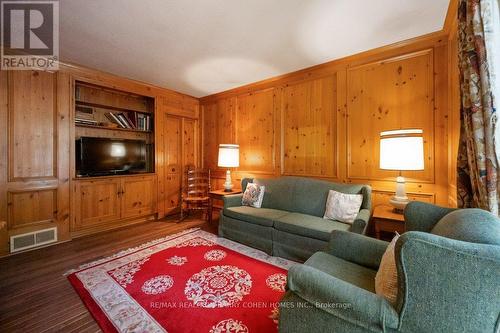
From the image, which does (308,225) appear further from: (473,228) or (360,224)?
(473,228)

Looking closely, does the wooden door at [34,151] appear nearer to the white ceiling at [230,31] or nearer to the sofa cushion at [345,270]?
the white ceiling at [230,31]

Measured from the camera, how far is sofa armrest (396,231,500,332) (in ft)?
2.58

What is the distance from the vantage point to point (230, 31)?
2303 mm

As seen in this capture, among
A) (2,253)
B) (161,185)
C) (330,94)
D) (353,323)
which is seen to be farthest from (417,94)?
(2,253)

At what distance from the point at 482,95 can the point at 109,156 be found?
4.34m

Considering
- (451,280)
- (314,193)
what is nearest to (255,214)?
(314,193)

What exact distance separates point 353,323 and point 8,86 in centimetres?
417

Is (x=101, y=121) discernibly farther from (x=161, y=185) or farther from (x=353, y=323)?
(x=353, y=323)

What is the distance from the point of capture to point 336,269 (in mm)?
1433

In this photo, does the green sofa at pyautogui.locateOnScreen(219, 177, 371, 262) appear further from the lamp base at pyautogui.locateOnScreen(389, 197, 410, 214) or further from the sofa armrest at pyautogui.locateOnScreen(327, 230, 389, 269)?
the sofa armrest at pyautogui.locateOnScreen(327, 230, 389, 269)

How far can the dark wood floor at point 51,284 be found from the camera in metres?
1.56

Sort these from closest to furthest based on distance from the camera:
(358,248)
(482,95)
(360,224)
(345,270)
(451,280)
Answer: (451,280) < (482,95) < (345,270) < (358,248) < (360,224)

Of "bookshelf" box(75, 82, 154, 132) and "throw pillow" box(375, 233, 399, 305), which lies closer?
"throw pillow" box(375, 233, 399, 305)
